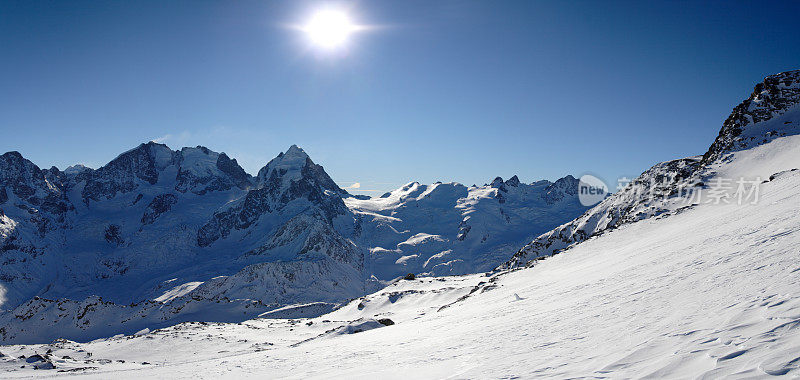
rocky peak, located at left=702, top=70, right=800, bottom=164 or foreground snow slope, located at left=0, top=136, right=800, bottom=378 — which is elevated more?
rocky peak, located at left=702, top=70, right=800, bottom=164

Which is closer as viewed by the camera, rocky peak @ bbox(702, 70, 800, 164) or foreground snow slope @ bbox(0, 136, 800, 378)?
foreground snow slope @ bbox(0, 136, 800, 378)

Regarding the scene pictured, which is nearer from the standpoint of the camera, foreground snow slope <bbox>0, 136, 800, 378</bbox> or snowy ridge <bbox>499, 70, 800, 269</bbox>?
foreground snow slope <bbox>0, 136, 800, 378</bbox>

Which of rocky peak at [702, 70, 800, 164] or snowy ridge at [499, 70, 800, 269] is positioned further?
rocky peak at [702, 70, 800, 164]

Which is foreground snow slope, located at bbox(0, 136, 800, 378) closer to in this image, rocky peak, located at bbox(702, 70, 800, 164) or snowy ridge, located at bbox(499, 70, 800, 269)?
snowy ridge, located at bbox(499, 70, 800, 269)

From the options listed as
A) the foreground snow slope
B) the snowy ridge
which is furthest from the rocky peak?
the foreground snow slope

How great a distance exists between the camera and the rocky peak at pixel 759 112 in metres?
65.9

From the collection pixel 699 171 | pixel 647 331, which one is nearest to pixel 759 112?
pixel 699 171

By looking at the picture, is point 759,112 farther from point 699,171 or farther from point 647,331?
point 647,331

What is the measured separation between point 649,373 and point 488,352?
5.32 meters

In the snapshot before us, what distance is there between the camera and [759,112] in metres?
72.2

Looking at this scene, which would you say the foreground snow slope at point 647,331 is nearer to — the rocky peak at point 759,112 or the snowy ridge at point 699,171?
the snowy ridge at point 699,171

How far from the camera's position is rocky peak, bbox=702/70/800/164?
65.9 m

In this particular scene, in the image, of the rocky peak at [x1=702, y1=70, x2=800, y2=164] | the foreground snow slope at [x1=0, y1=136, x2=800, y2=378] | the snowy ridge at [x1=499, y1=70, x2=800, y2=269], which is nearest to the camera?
the foreground snow slope at [x1=0, y1=136, x2=800, y2=378]

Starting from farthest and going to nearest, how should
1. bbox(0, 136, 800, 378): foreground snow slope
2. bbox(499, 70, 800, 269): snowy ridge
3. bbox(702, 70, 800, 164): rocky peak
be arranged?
bbox(702, 70, 800, 164): rocky peak < bbox(499, 70, 800, 269): snowy ridge < bbox(0, 136, 800, 378): foreground snow slope
